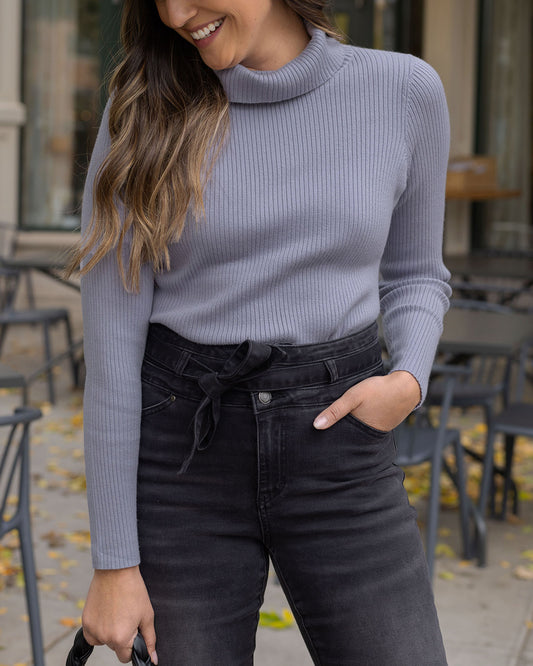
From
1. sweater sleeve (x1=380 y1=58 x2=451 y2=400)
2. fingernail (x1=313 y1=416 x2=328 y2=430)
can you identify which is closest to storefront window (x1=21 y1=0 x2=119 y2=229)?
sweater sleeve (x1=380 y1=58 x2=451 y2=400)

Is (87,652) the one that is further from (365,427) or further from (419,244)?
(419,244)

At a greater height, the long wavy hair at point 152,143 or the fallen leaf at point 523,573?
the long wavy hair at point 152,143

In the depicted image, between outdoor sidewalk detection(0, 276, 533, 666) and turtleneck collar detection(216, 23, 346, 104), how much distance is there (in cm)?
214

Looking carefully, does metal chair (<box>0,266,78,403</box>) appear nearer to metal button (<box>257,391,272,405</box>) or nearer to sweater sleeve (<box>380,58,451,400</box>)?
sweater sleeve (<box>380,58,451,400</box>)

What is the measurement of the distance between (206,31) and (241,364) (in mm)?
473

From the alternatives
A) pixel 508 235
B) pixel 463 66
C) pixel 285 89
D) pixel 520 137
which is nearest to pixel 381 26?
pixel 463 66

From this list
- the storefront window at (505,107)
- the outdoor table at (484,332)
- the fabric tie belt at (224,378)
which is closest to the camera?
the fabric tie belt at (224,378)

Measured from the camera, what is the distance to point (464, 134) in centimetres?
1052

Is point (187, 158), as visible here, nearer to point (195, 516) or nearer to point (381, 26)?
point (195, 516)

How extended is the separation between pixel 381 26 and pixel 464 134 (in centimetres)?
141

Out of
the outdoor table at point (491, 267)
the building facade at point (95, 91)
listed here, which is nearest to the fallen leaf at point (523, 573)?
the outdoor table at point (491, 267)

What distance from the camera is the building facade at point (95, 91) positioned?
412 inches

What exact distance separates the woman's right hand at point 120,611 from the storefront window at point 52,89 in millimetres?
9485

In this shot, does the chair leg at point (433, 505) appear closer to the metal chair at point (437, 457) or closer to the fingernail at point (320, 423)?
the metal chair at point (437, 457)
